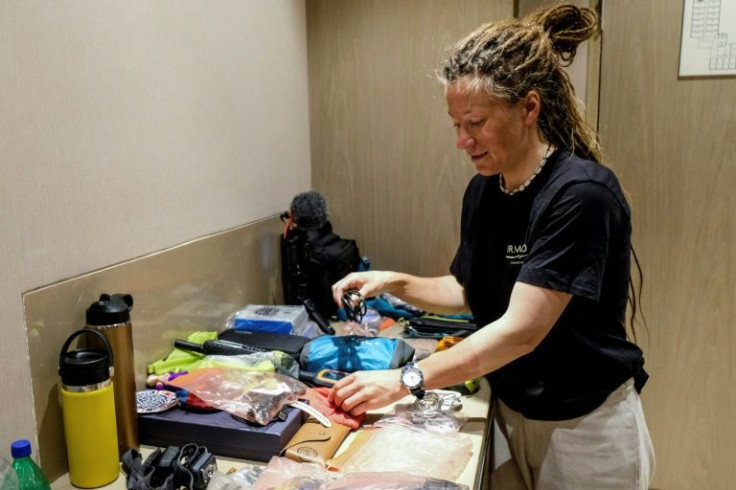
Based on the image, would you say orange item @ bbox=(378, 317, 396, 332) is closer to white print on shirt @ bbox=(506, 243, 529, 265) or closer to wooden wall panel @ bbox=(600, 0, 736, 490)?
white print on shirt @ bbox=(506, 243, 529, 265)

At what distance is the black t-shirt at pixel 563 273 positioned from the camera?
1.04 metres

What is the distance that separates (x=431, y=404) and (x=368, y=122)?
1.23 metres

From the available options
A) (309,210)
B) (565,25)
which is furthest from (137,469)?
(565,25)

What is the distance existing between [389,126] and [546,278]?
121 cm

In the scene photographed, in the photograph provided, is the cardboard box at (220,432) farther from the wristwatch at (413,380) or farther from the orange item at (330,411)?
the wristwatch at (413,380)

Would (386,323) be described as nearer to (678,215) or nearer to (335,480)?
(335,480)

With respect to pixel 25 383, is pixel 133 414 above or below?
below

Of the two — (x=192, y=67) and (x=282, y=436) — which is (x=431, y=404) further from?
(x=192, y=67)

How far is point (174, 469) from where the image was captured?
0.94 metres

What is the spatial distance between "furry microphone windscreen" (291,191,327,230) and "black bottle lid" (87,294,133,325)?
80 cm

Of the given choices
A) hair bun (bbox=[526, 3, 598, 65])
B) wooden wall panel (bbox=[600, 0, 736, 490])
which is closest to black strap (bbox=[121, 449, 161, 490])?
hair bun (bbox=[526, 3, 598, 65])

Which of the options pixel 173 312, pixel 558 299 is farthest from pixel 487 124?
pixel 173 312

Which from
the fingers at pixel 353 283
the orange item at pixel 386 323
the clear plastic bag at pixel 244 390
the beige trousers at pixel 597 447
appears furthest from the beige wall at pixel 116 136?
the beige trousers at pixel 597 447

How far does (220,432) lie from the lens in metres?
1.06
